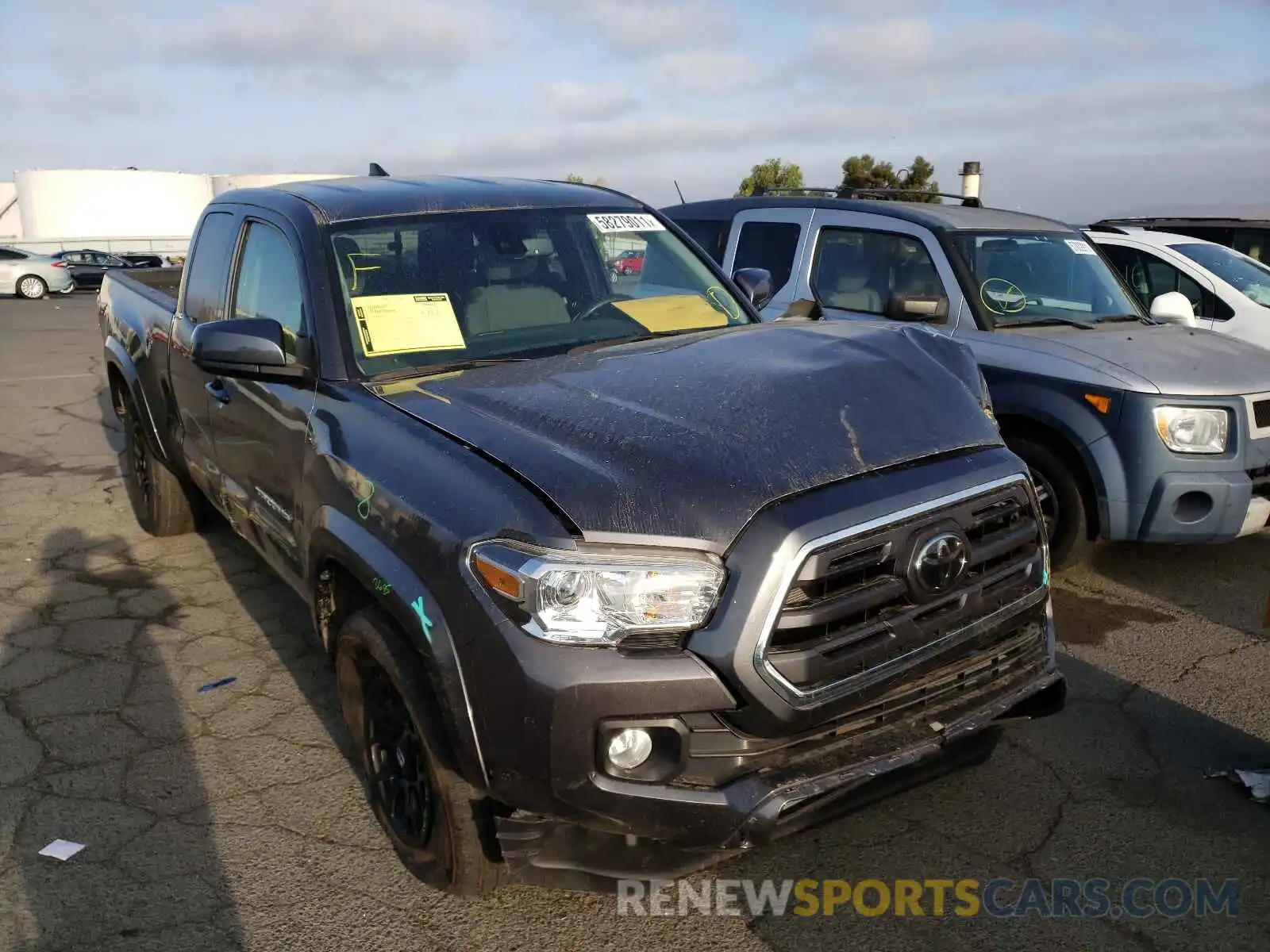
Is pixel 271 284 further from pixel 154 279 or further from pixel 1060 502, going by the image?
pixel 1060 502

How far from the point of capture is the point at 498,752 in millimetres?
2340

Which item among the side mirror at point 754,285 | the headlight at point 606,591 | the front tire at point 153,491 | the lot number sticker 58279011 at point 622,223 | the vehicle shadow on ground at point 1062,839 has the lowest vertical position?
the vehicle shadow on ground at point 1062,839

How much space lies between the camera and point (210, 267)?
4.58m

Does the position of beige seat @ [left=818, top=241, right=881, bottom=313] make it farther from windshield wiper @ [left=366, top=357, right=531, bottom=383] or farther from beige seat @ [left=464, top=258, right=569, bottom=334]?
windshield wiper @ [left=366, top=357, right=531, bottom=383]

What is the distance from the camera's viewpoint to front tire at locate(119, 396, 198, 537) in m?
5.79

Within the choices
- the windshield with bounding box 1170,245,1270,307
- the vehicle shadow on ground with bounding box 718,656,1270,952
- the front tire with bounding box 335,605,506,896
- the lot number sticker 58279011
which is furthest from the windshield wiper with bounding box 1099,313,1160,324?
the front tire with bounding box 335,605,506,896

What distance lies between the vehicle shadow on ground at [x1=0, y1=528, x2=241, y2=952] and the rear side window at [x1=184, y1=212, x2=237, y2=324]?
57.3 inches

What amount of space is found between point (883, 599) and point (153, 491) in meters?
4.74

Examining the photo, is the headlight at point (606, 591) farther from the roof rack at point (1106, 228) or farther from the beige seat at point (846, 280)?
the roof rack at point (1106, 228)

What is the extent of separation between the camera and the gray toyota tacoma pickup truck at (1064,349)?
471 cm

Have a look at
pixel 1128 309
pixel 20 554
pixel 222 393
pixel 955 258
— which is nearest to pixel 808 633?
pixel 222 393

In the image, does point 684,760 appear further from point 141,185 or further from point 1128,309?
point 141,185

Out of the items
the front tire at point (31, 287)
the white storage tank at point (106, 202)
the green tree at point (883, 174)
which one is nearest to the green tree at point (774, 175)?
the green tree at point (883, 174)

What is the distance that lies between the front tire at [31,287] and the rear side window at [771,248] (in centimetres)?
2624
